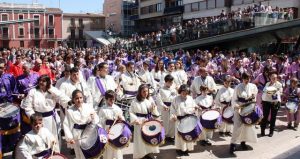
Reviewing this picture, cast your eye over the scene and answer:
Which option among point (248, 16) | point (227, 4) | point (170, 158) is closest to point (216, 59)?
point (248, 16)

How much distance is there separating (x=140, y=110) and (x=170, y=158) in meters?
1.47

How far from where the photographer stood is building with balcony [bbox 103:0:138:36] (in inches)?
2635

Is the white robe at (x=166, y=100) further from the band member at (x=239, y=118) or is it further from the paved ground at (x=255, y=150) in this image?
the band member at (x=239, y=118)

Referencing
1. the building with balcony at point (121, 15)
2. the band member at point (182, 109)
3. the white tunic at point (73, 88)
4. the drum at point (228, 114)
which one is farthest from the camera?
the building with balcony at point (121, 15)

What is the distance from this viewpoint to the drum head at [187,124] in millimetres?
7880

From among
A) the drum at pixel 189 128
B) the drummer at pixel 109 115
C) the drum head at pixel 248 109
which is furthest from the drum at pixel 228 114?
the drummer at pixel 109 115

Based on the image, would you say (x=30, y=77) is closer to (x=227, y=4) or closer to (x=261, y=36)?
(x=261, y=36)

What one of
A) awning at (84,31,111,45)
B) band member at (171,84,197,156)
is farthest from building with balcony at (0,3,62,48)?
band member at (171,84,197,156)

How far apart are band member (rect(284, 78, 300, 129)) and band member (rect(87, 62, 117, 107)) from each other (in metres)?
5.41

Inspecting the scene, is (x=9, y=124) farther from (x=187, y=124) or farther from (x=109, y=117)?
(x=187, y=124)

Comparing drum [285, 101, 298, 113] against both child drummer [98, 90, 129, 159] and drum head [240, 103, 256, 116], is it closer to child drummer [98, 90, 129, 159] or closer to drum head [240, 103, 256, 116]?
drum head [240, 103, 256, 116]

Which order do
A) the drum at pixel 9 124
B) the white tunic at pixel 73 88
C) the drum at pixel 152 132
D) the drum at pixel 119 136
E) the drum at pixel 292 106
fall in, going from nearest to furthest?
the drum at pixel 119 136
the drum at pixel 9 124
the drum at pixel 152 132
the white tunic at pixel 73 88
the drum at pixel 292 106

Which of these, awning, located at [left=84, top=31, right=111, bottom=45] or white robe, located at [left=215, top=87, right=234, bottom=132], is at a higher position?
awning, located at [left=84, top=31, right=111, bottom=45]

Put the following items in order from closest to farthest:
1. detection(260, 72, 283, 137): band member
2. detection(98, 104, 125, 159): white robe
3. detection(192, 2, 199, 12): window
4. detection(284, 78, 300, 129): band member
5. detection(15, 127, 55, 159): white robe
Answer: detection(15, 127, 55, 159): white robe
detection(98, 104, 125, 159): white robe
detection(260, 72, 283, 137): band member
detection(284, 78, 300, 129): band member
detection(192, 2, 199, 12): window
